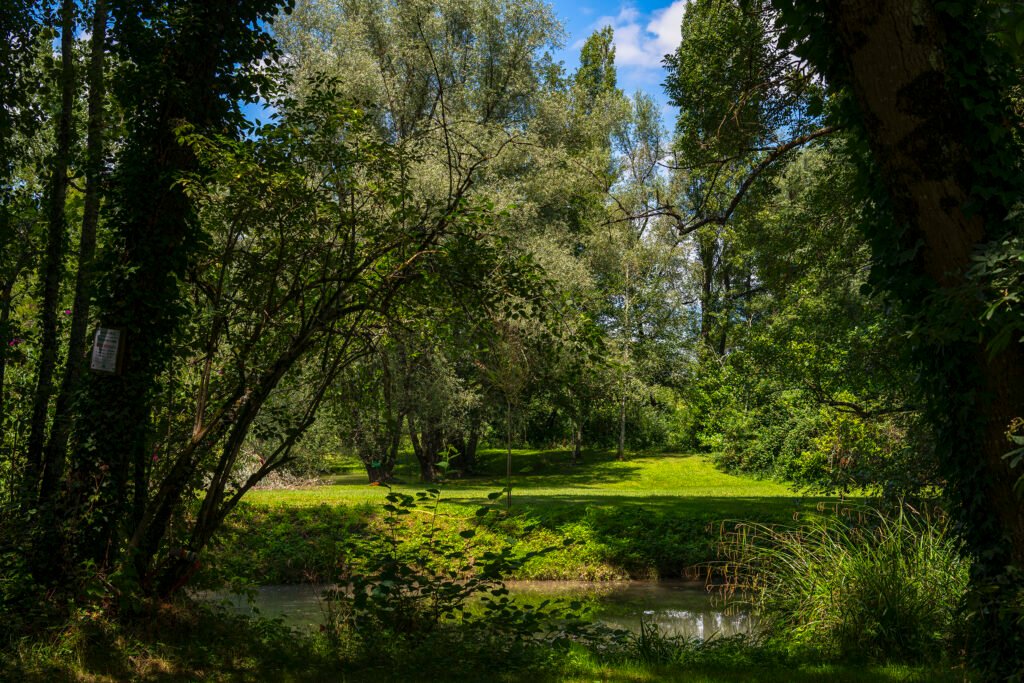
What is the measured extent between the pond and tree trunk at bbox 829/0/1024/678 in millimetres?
5229

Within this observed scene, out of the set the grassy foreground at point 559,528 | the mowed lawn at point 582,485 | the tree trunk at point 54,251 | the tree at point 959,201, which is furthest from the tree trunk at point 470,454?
the tree at point 959,201

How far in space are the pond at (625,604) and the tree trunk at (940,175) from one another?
5229mm

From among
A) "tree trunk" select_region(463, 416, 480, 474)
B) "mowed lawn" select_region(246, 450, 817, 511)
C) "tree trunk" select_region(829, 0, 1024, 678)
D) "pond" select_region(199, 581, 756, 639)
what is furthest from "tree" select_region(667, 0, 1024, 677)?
"tree trunk" select_region(463, 416, 480, 474)

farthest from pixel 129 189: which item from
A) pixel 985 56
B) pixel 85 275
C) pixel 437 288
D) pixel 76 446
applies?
pixel 985 56

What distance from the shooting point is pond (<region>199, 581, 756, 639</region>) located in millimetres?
9945

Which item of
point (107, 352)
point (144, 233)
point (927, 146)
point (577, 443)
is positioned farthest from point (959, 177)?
point (577, 443)

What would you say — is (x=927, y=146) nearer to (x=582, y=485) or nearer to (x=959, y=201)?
(x=959, y=201)

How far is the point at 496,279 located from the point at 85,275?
3.55 meters

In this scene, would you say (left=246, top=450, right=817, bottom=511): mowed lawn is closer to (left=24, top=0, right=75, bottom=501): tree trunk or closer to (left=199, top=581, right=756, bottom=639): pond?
(left=199, top=581, right=756, bottom=639): pond

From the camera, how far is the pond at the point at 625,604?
32.6 feet

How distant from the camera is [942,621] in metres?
6.45

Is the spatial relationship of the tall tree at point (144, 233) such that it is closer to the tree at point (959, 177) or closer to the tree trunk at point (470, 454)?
the tree at point (959, 177)

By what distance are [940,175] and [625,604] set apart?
8574 millimetres

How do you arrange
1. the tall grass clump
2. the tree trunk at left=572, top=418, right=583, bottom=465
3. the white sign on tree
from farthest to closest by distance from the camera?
the tree trunk at left=572, top=418, right=583, bottom=465, the white sign on tree, the tall grass clump
